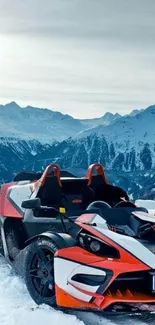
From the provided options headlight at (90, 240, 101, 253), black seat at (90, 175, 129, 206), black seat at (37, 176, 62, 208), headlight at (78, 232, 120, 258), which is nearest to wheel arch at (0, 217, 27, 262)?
black seat at (37, 176, 62, 208)

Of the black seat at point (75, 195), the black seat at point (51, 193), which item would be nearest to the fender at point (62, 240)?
the black seat at point (51, 193)

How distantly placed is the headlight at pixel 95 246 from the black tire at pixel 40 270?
0.45 metres

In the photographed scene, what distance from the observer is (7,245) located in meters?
7.75

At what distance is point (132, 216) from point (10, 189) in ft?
8.87

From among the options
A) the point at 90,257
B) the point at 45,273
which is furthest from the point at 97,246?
the point at 45,273

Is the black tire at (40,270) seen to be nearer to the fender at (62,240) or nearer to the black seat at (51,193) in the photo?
the fender at (62,240)

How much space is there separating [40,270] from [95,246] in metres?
0.86

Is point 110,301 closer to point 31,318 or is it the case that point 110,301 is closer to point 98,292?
point 98,292

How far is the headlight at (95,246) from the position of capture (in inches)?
212

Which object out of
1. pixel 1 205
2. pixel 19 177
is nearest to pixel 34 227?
pixel 1 205

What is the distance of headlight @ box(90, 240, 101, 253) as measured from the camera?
17.7ft

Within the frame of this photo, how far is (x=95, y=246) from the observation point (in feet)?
17.8

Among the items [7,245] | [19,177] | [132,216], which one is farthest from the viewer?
[19,177]

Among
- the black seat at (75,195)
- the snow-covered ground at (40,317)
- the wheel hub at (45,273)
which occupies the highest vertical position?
the black seat at (75,195)
